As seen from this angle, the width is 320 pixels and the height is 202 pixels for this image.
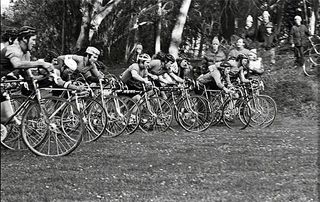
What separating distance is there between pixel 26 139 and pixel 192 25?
65.1ft

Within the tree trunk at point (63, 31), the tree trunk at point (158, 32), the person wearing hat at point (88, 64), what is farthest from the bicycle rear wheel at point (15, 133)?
the tree trunk at point (158, 32)

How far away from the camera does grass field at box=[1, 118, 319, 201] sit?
589cm

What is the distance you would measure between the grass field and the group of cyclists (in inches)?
39.9

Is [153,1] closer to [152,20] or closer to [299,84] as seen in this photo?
[152,20]

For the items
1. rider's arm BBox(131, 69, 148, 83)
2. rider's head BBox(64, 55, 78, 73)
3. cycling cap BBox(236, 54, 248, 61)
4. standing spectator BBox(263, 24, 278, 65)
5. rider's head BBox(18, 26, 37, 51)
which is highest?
standing spectator BBox(263, 24, 278, 65)

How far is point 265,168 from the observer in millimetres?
7277

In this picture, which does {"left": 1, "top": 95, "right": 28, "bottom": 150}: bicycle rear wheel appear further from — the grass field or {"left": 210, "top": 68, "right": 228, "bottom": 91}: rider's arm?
{"left": 210, "top": 68, "right": 228, "bottom": 91}: rider's arm

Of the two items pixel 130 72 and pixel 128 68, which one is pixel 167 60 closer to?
pixel 128 68

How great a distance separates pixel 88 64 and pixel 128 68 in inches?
53.9

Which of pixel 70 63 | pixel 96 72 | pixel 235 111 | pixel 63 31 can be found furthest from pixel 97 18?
pixel 70 63

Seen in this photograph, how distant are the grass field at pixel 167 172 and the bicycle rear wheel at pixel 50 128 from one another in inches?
6.4

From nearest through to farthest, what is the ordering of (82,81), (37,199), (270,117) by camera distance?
(37,199)
(82,81)
(270,117)

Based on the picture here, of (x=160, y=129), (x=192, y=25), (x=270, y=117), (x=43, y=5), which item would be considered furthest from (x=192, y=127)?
(x=192, y=25)

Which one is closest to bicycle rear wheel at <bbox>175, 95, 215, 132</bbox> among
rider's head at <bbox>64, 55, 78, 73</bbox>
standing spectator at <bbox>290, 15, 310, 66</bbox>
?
rider's head at <bbox>64, 55, 78, 73</bbox>
